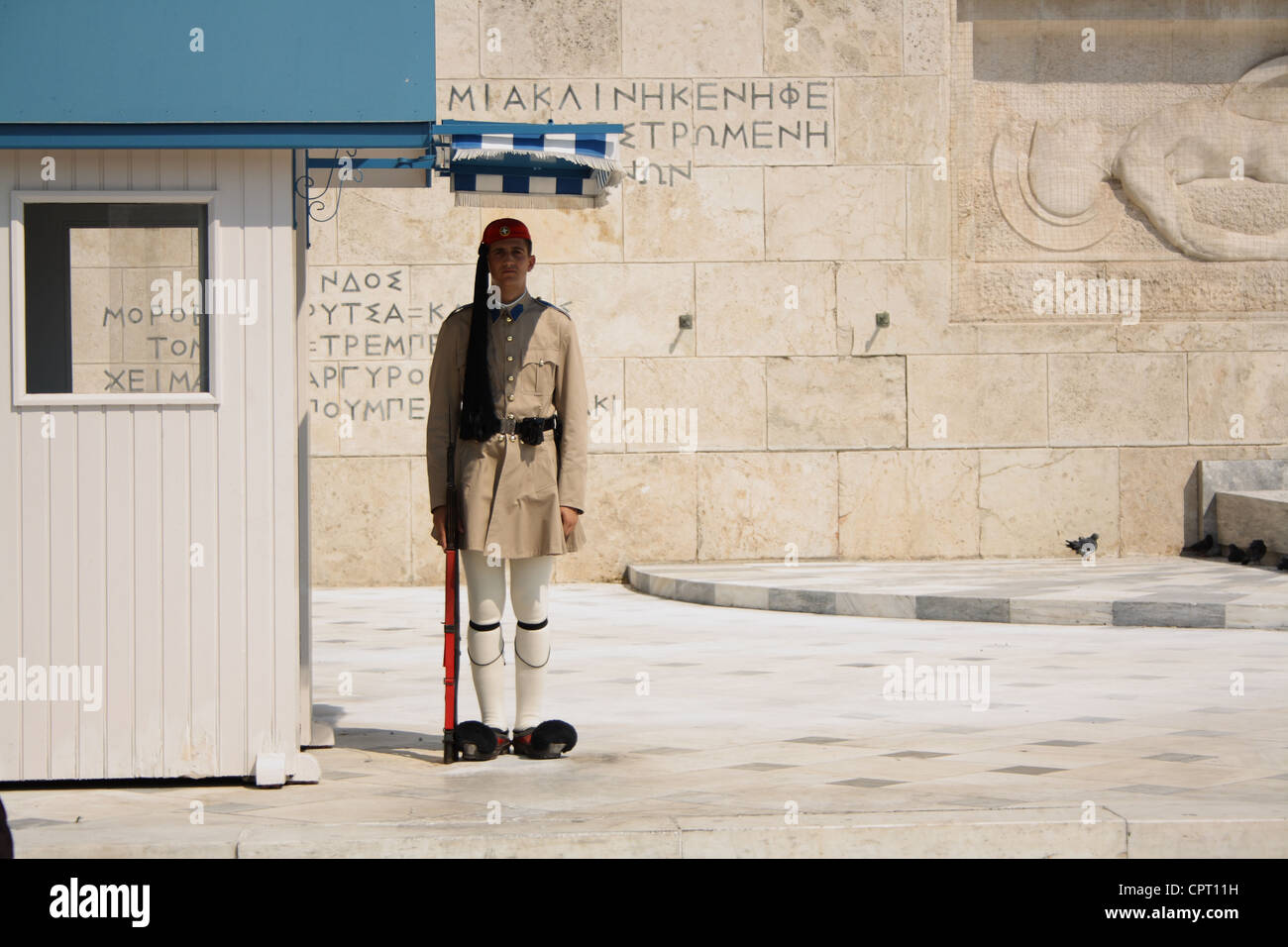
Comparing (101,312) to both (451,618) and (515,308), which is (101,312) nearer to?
(515,308)

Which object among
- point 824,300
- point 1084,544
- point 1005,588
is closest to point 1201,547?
point 1084,544

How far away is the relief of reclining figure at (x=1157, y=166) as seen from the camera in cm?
1573

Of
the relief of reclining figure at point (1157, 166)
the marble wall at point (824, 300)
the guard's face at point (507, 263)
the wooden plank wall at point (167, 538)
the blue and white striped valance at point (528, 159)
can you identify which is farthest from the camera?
the relief of reclining figure at point (1157, 166)

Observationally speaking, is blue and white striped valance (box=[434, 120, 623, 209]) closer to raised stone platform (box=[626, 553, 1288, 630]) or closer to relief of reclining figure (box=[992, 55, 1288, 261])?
raised stone platform (box=[626, 553, 1288, 630])

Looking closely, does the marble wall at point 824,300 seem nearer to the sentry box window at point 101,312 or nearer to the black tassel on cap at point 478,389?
the black tassel on cap at point 478,389

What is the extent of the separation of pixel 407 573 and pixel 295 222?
8919 millimetres

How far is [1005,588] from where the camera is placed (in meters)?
12.5

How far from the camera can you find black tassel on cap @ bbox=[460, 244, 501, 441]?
664 cm

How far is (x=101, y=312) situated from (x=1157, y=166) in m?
12.0

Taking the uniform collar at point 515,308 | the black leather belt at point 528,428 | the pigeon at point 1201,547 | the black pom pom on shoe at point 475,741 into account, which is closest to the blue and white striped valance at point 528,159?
the uniform collar at point 515,308

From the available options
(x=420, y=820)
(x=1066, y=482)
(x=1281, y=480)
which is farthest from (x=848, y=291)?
(x=420, y=820)

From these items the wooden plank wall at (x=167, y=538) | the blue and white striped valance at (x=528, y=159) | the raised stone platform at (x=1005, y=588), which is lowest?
the raised stone platform at (x=1005, y=588)

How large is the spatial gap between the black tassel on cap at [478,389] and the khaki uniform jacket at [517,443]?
6 centimetres

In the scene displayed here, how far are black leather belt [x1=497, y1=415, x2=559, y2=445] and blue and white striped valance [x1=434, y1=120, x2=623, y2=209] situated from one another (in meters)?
0.93
